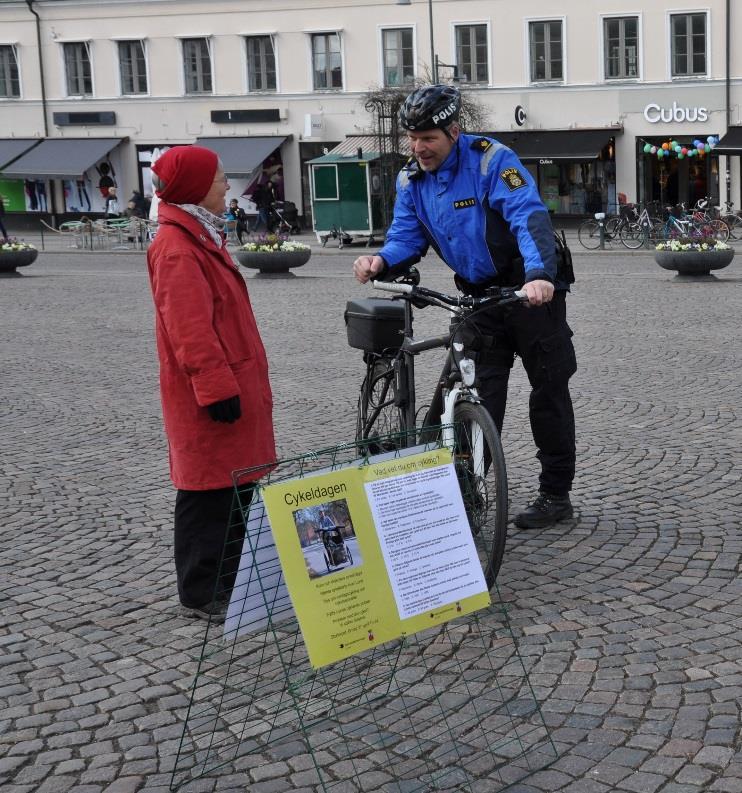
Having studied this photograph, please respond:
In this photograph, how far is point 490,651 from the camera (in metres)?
4.37

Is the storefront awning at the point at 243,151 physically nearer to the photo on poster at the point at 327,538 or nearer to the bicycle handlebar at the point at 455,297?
the bicycle handlebar at the point at 455,297

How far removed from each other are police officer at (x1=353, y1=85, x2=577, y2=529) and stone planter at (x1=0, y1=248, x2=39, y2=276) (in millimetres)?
18665

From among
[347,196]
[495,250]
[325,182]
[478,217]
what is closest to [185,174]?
[478,217]

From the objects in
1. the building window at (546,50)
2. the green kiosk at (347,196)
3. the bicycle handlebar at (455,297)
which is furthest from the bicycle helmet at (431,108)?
the building window at (546,50)

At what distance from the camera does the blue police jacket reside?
17.0ft

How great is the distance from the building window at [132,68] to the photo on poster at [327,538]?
142 ft

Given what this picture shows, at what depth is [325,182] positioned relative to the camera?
110 ft

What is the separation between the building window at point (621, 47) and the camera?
129ft

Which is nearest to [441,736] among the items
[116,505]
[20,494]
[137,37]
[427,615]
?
[427,615]

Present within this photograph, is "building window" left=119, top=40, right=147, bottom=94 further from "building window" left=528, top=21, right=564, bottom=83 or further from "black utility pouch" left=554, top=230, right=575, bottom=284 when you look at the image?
"black utility pouch" left=554, top=230, right=575, bottom=284

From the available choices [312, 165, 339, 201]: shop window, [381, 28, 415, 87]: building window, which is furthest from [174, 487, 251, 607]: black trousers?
[381, 28, 415, 87]: building window

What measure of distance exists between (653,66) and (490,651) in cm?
3717

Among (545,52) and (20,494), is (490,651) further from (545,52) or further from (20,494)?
(545,52)

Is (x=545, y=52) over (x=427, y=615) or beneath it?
over
